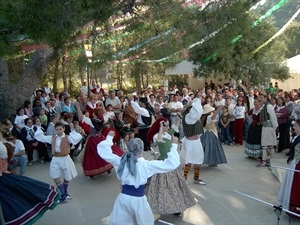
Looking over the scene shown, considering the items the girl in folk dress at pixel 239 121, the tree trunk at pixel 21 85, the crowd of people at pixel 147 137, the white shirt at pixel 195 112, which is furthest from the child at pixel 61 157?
the tree trunk at pixel 21 85

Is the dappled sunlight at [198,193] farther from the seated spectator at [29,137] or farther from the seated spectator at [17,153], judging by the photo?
the seated spectator at [29,137]

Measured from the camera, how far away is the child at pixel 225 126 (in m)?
10.1

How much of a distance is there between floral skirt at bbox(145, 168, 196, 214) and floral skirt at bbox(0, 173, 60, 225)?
1.32 m

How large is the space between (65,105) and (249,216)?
258 inches

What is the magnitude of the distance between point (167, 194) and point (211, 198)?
1.19 m

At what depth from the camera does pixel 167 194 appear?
17.1 feet

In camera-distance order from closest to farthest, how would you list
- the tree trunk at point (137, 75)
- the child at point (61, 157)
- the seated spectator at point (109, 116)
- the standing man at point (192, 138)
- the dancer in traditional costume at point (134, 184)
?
the dancer in traditional costume at point (134, 184) → the child at point (61, 157) → the standing man at point (192, 138) → the seated spectator at point (109, 116) → the tree trunk at point (137, 75)

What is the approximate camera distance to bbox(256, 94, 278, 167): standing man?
7555 mm

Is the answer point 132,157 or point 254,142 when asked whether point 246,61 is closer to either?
point 254,142

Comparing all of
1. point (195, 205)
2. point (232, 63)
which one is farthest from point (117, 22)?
point (232, 63)

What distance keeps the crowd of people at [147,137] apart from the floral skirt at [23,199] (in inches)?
28.7

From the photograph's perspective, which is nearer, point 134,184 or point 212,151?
point 134,184

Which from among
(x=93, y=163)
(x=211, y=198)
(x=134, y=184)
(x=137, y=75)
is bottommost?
(x=211, y=198)

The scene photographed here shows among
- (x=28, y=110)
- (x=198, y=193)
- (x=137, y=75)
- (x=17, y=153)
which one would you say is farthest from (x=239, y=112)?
(x=137, y=75)
